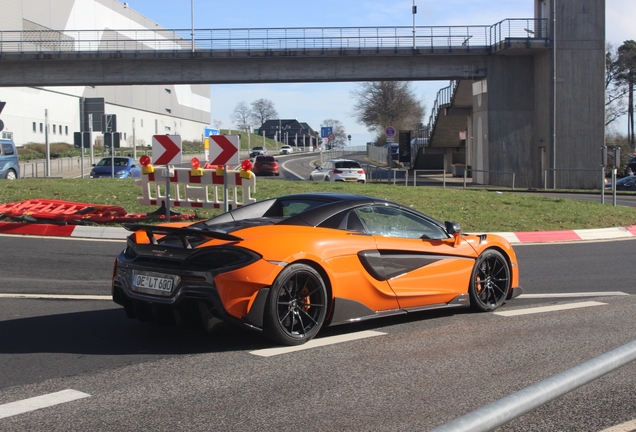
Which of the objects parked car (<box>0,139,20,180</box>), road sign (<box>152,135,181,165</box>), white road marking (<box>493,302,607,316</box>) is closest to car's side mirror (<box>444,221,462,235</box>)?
white road marking (<box>493,302,607,316</box>)

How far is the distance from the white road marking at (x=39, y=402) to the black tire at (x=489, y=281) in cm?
424

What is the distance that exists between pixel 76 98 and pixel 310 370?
6703cm

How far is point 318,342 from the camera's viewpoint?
20.1 feet

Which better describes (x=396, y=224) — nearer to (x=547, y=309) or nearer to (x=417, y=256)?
(x=417, y=256)

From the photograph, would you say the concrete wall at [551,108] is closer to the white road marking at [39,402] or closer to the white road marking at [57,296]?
the white road marking at [57,296]

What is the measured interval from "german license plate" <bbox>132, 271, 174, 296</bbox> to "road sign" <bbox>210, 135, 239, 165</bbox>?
7578mm

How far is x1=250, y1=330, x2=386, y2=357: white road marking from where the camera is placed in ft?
19.0

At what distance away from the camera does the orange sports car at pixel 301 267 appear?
18.6ft

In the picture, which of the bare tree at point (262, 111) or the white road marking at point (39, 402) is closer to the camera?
the white road marking at point (39, 402)

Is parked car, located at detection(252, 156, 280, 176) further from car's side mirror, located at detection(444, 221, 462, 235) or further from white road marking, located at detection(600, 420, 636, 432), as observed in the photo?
white road marking, located at detection(600, 420, 636, 432)

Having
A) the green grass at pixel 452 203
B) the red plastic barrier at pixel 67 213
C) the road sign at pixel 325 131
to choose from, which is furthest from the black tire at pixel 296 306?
the road sign at pixel 325 131

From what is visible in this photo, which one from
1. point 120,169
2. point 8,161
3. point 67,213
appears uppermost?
point 8,161

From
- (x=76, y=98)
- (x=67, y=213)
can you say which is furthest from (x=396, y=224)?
(x=76, y=98)

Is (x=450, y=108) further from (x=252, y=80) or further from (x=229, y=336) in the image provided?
(x=229, y=336)
